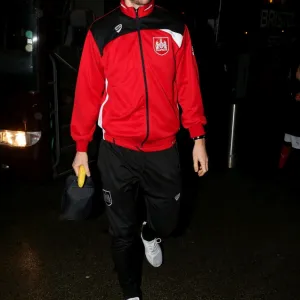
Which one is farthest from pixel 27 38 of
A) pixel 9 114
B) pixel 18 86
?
pixel 9 114

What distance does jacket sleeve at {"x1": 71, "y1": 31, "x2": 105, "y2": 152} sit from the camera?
2.60 metres

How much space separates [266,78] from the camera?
34.3 ft

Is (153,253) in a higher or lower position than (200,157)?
lower

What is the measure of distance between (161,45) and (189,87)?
1.11ft

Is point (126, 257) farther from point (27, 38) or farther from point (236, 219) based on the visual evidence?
point (27, 38)

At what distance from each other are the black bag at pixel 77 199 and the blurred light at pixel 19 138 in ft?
6.73

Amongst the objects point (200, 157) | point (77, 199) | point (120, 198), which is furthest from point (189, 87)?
point (77, 199)

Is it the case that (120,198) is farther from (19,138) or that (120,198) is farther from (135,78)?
(19,138)

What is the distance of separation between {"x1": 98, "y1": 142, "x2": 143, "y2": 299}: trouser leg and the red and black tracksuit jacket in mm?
104

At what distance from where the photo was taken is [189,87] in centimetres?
274

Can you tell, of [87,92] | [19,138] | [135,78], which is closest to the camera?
[135,78]

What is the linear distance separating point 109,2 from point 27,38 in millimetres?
4174

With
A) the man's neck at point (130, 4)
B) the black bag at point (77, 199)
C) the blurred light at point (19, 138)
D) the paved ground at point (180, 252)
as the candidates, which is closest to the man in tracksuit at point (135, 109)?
the man's neck at point (130, 4)

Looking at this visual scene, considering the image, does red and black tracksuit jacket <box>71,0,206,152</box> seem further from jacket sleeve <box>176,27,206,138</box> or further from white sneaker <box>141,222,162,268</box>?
white sneaker <box>141,222,162,268</box>
